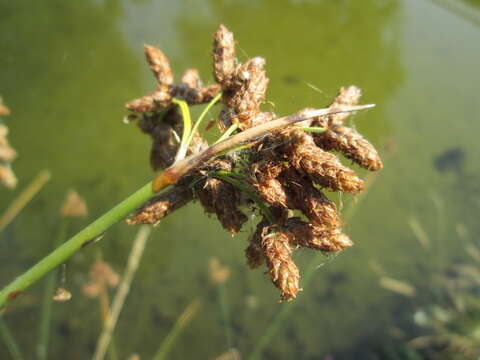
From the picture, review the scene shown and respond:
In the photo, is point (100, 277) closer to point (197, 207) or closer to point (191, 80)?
point (197, 207)

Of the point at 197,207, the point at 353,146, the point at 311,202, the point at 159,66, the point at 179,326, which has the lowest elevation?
the point at 179,326

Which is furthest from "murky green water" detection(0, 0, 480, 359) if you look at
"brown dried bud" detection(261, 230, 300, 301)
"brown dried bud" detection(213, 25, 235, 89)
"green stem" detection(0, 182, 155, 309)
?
"green stem" detection(0, 182, 155, 309)

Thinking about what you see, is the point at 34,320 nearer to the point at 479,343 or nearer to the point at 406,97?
the point at 479,343

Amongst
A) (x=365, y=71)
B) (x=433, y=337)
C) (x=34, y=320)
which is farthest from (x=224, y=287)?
(x=365, y=71)

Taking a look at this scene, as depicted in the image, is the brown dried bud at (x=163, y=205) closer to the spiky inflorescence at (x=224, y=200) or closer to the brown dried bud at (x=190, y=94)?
Answer: the spiky inflorescence at (x=224, y=200)

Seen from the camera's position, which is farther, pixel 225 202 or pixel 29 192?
pixel 29 192

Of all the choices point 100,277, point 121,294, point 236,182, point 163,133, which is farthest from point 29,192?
point 236,182

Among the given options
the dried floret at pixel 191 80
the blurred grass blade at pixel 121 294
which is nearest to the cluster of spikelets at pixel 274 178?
the dried floret at pixel 191 80
